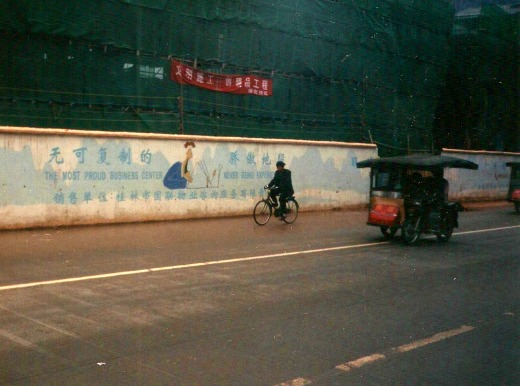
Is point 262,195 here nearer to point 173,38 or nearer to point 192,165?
point 192,165

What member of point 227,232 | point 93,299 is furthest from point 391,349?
point 227,232

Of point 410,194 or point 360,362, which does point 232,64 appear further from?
point 360,362

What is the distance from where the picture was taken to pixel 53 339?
6.10 meters

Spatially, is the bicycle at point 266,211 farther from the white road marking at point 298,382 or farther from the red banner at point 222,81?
the white road marking at point 298,382

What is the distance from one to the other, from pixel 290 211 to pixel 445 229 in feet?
13.9

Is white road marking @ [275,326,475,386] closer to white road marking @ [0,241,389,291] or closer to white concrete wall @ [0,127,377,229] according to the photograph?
white road marking @ [0,241,389,291]

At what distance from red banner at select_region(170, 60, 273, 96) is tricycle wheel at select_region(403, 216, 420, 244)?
10.7 m

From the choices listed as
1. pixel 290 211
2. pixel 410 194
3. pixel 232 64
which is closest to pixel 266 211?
pixel 290 211

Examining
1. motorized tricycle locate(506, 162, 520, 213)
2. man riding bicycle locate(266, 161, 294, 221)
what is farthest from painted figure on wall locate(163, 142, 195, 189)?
motorized tricycle locate(506, 162, 520, 213)

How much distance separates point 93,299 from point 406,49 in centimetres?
2624

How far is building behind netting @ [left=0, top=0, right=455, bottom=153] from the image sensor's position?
19.9m

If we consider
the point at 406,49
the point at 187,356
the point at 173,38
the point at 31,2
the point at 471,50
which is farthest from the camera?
the point at 471,50

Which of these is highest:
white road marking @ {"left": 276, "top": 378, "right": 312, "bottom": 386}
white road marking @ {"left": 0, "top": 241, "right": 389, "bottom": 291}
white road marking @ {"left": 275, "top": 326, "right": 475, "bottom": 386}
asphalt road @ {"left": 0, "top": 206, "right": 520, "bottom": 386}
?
white road marking @ {"left": 0, "top": 241, "right": 389, "bottom": 291}

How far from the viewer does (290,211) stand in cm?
1727
